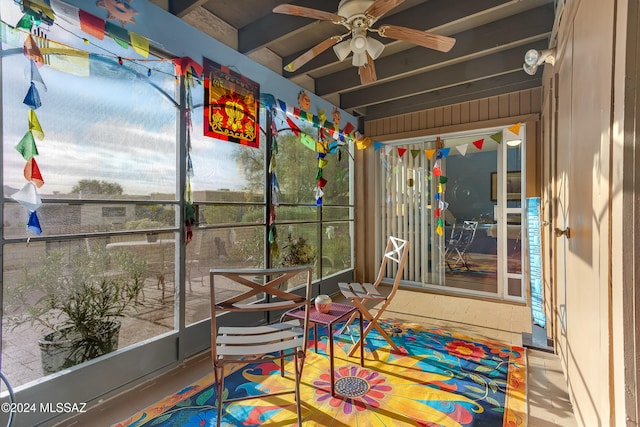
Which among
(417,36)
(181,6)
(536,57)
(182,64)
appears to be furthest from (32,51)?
(536,57)

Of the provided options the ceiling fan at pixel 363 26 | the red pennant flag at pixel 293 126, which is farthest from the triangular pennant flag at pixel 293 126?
the ceiling fan at pixel 363 26

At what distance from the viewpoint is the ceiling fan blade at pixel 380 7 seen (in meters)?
1.74

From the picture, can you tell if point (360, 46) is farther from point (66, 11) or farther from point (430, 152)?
point (430, 152)

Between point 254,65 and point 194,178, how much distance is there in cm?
147

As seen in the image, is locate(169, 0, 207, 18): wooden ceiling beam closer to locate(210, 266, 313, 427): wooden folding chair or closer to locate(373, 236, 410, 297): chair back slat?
locate(210, 266, 313, 427): wooden folding chair

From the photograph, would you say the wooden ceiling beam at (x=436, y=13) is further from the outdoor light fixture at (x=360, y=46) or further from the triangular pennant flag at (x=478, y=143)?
the triangular pennant flag at (x=478, y=143)

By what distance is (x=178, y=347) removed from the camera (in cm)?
242

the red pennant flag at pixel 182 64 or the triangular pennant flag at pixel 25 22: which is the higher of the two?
the red pennant flag at pixel 182 64

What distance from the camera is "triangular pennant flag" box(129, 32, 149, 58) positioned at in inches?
78.7

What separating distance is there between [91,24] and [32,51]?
379mm

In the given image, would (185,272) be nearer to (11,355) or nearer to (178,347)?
(178,347)

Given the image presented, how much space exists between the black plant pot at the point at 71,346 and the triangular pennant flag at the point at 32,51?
159 cm

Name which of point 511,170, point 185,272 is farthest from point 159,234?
point 511,170

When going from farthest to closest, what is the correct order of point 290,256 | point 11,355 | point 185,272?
1. point 290,256
2. point 185,272
3. point 11,355
